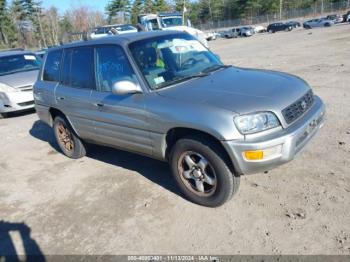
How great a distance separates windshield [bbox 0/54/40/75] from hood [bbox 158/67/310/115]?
8048 millimetres

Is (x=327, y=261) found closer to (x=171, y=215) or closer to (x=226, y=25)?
(x=171, y=215)

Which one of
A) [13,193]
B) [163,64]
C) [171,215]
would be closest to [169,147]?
[171,215]

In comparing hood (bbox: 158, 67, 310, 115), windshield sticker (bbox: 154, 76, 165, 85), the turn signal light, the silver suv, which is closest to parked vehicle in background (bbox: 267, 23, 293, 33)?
the silver suv

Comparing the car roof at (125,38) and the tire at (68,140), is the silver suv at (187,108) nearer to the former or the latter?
the car roof at (125,38)

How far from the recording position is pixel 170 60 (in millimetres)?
4309

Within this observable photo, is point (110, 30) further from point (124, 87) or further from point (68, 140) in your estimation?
point (124, 87)

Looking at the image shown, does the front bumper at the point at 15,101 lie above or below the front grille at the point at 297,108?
below

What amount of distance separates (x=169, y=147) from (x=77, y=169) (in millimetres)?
2121

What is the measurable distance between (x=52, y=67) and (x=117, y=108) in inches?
83.4

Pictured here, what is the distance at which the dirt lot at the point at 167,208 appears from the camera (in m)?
3.24

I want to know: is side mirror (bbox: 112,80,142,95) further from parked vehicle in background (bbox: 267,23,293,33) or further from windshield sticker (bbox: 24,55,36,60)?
parked vehicle in background (bbox: 267,23,293,33)

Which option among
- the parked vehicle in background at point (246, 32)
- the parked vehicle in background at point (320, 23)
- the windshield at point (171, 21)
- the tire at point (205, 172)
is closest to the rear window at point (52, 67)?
the tire at point (205, 172)

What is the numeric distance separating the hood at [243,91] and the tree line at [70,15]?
67243 mm

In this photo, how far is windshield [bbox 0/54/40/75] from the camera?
1025cm
